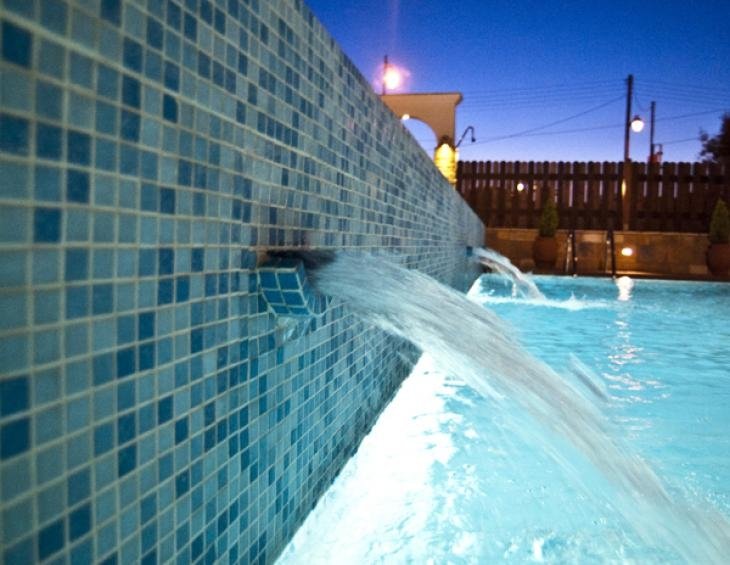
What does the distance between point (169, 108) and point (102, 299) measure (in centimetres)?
46

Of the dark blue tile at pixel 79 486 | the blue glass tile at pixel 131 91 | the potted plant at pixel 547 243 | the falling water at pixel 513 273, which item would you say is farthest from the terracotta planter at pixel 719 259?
the dark blue tile at pixel 79 486

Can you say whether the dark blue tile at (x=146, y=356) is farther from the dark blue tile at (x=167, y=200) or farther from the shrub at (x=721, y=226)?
the shrub at (x=721, y=226)

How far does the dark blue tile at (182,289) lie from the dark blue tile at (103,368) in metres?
0.27

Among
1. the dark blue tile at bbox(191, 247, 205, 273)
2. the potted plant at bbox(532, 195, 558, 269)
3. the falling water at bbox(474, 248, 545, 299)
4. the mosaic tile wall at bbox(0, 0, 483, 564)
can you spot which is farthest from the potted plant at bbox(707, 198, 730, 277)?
the dark blue tile at bbox(191, 247, 205, 273)

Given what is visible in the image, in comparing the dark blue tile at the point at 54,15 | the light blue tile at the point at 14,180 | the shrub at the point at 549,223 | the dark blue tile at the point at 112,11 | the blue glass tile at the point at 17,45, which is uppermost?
the shrub at the point at 549,223

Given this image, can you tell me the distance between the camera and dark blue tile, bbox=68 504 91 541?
3.39ft

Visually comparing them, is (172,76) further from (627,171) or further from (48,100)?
(627,171)

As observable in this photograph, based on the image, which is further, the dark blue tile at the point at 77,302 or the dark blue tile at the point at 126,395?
the dark blue tile at the point at 126,395

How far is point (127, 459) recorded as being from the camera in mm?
1192

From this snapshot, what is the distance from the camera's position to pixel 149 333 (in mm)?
1258

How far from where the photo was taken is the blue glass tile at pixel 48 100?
0.94 metres

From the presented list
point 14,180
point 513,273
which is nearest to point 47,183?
point 14,180

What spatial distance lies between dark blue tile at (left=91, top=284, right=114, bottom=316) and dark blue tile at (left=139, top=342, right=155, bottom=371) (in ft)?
0.45

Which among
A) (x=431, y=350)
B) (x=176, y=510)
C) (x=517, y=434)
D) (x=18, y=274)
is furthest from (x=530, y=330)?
(x=18, y=274)
